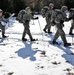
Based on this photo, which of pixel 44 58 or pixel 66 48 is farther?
pixel 66 48

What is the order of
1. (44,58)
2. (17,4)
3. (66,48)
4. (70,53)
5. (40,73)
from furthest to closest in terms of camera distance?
(17,4) < (66,48) < (70,53) < (44,58) < (40,73)

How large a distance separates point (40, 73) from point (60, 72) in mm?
647

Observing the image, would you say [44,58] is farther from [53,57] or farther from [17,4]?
[17,4]

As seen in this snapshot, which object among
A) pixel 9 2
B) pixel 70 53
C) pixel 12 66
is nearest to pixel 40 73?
pixel 12 66

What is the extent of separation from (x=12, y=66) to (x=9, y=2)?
89.7 feet

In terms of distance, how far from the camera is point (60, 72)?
32.4 ft

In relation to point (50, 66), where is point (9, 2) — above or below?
above

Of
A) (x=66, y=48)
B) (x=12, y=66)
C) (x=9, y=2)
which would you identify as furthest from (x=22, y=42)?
(x=9, y=2)

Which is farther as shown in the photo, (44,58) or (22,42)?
(22,42)

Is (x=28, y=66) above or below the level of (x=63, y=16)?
below

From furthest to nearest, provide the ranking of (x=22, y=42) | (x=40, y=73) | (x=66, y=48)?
1. (x=22, y=42)
2. (x=66, y=48)
3. (x=40, y=73)

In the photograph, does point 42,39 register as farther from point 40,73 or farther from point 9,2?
point 9,2

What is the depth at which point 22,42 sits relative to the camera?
1595 centimetres

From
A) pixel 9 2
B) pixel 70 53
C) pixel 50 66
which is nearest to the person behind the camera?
pixel 50 66
